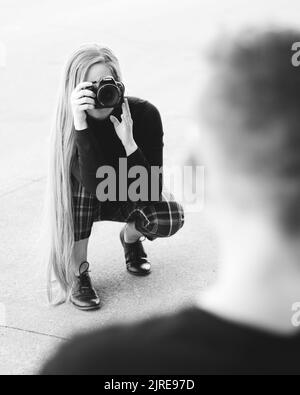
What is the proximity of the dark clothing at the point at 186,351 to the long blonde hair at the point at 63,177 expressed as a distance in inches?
86.9

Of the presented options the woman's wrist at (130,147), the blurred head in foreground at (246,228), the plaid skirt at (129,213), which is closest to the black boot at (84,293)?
the plaid skirt at (129,213)

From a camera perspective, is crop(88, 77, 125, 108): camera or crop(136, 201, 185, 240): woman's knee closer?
crop(88, 77, 125, 108): camera

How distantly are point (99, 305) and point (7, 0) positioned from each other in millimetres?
10011

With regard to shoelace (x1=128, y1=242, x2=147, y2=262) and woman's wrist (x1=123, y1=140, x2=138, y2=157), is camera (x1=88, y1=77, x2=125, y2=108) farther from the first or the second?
shoelace (x1=128, y1=242, x2=147, y2=262)

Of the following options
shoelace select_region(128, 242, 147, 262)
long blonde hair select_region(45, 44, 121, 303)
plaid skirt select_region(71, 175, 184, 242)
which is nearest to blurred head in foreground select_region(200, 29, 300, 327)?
long blonde hair select_region(45, 44, 121, 303)

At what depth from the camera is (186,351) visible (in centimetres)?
84

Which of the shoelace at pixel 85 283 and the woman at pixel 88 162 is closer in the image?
the woman at pixel 88 162

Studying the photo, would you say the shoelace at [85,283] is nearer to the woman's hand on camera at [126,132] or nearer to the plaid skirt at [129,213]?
the plaid skirt at [129,213]

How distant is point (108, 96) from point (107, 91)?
25 millimetres

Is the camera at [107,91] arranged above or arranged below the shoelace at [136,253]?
above

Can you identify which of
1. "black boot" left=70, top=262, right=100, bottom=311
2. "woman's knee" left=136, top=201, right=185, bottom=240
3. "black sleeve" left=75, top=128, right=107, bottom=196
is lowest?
"black boot" left=70, top=262, right=100, bottom=311

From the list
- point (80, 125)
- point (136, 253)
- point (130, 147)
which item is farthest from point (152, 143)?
point (136, 253)

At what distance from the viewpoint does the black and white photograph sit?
884 mm

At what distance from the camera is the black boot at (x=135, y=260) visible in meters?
3.46
